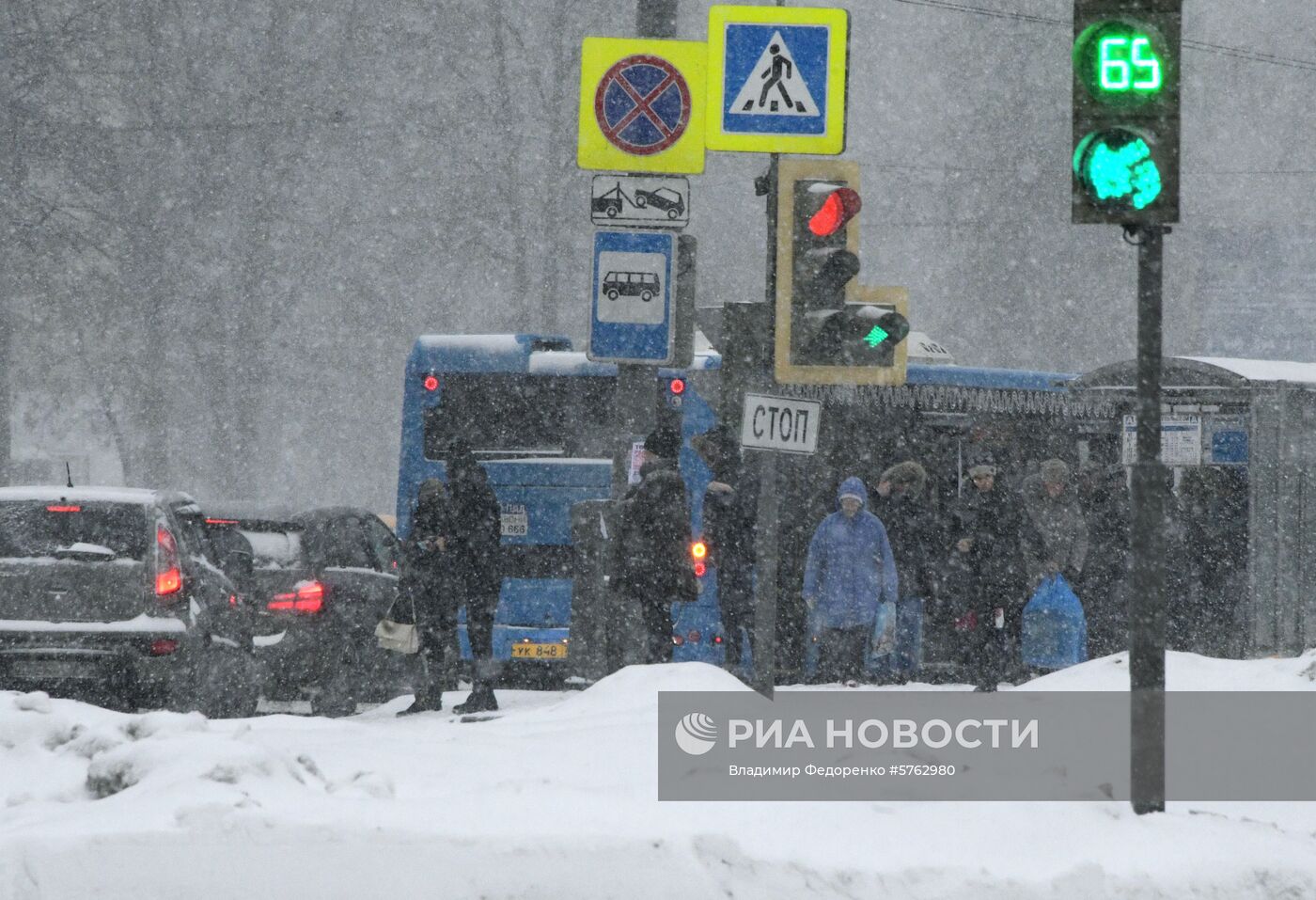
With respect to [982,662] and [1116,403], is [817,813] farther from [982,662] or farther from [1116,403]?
[1116,403]

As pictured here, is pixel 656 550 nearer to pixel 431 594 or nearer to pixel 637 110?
pixel 431 594

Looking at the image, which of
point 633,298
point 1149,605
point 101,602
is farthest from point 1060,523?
point 1149,605

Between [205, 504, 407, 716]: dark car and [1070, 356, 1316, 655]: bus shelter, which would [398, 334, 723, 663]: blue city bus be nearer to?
[205, 504, 407, 716]: dark car

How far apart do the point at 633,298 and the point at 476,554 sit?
272 centimetres

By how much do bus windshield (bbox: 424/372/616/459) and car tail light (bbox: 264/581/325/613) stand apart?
3.16 metres

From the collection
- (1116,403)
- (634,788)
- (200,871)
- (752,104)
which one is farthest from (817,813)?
(1116,403)

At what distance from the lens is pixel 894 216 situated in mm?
45562

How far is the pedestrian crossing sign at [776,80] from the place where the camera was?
9344 millimetres

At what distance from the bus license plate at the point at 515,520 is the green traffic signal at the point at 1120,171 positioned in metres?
9.11

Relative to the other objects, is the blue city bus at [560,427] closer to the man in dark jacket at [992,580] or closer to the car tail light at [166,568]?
the man in dark jacket at [992,580]

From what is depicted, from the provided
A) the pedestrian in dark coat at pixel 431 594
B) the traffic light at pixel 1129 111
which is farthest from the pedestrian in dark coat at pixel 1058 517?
the traffic light at pixel 1129 111

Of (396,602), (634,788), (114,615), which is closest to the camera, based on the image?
(634,788)

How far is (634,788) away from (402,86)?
3148cm

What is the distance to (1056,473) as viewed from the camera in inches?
555
